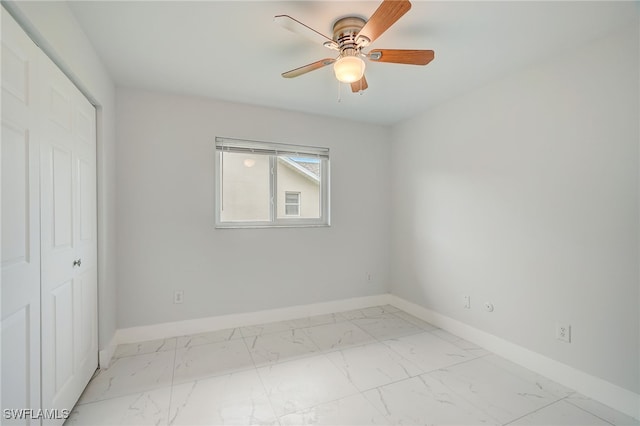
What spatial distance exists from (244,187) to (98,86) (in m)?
1.46

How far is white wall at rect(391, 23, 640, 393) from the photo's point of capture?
173 cm

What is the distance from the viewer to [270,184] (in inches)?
125

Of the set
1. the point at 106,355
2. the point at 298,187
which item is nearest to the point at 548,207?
the point at 298,187

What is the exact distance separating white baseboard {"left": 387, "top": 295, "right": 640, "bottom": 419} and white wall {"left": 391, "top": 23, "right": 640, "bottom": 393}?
0.16 feet

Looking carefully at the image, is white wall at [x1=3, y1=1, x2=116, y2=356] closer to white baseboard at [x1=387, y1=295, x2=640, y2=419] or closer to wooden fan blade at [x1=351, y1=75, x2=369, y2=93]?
wooden fan blade at [x1=351, y1=75, x2=369, y2=93]

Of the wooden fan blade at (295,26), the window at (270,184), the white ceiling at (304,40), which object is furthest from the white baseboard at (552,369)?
the wooden fan blade at (295,26)

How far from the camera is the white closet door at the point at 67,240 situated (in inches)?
53.9

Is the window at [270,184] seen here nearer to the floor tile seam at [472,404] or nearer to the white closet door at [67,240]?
the white closet door at [67,240]

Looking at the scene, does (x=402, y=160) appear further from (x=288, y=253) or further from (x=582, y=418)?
(x=582, y=418)

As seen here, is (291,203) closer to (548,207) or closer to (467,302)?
(467,302)

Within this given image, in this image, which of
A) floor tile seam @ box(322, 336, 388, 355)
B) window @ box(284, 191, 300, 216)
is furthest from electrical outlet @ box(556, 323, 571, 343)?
window @ box(284, 191, 300, 216)

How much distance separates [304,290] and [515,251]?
2127mm

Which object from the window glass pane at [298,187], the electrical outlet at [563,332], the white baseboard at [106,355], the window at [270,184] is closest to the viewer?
the electrical outlet at [563,332]

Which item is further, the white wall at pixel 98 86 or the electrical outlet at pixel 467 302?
the electrical outlet at pixel 467 302
